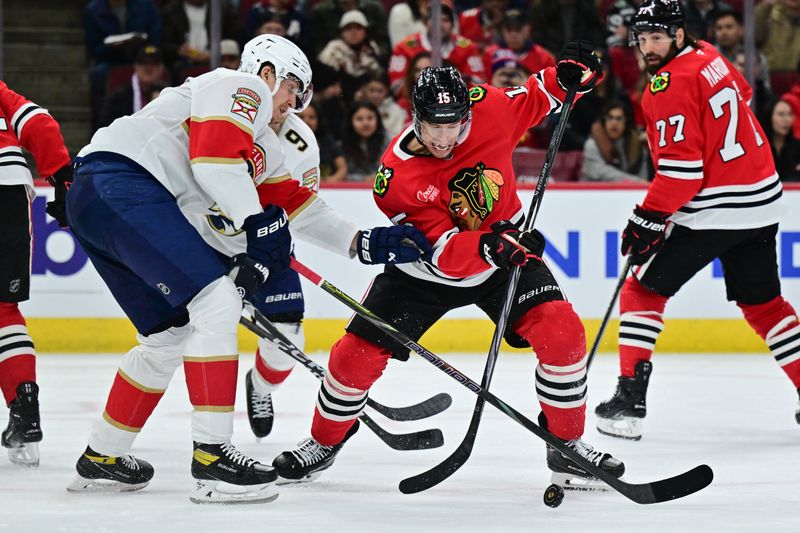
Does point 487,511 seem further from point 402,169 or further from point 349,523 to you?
point 402,169

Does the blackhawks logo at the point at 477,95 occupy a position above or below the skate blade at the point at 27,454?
above

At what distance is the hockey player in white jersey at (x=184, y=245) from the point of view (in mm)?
2613

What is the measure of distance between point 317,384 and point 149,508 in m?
1.97

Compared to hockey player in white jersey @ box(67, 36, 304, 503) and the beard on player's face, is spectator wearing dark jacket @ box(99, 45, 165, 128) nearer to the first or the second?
the beard on player's face

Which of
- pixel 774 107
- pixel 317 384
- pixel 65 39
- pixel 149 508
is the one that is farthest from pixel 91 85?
pixel 149 508

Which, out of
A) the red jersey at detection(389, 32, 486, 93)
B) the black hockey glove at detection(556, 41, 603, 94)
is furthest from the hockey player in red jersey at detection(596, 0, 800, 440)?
the red jersey at detection(389, 32, 486, 93)

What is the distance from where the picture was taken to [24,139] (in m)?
3.36

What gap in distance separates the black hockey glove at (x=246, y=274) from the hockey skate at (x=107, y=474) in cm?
50

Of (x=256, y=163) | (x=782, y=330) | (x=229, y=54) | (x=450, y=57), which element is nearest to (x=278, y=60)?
(x=256, y=163)

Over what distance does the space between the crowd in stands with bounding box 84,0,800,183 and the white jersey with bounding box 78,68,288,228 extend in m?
2.74

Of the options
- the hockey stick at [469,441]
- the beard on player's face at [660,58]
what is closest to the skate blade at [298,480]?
the hockey stick at [469,441]

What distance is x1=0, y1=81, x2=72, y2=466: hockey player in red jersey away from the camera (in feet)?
10.7

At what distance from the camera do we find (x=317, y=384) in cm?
460

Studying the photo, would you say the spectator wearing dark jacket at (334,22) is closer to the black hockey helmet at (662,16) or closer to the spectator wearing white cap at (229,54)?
the spectator wearing white cap at (229,54)
